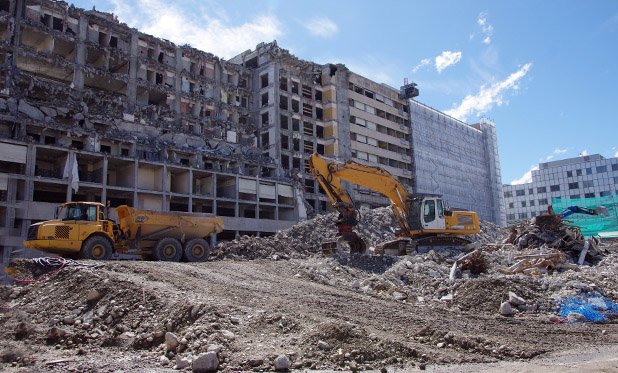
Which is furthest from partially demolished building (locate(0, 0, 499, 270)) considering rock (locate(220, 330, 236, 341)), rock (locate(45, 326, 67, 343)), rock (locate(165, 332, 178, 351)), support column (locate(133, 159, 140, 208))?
rock (locate(220, 330, 236, 341))

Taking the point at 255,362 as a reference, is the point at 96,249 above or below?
above

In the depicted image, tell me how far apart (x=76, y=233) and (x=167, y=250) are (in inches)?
147

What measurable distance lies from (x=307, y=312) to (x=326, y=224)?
78.3 feet

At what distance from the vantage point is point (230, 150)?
174 ft

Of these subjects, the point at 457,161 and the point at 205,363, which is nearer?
the point at 205,363

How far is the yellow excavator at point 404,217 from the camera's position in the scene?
2128cm

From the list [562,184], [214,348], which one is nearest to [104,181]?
[214,348]

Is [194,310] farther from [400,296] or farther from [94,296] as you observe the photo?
[400,296]

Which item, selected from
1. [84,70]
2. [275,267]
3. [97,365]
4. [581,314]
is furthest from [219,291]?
[84,70]

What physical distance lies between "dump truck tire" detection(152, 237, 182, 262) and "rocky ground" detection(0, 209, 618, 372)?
316cm

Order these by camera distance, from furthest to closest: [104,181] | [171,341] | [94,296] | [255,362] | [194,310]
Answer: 1. [104,181]
2. [94,296]
3. [194,310]
4. [171,341]
5. [255,362]

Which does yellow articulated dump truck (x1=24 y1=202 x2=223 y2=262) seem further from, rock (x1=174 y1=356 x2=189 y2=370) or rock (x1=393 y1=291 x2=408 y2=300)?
rock (x1=174 y1=356 x2=189 y2=370)

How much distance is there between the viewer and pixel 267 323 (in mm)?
9867

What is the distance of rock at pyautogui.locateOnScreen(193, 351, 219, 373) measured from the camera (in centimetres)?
783
